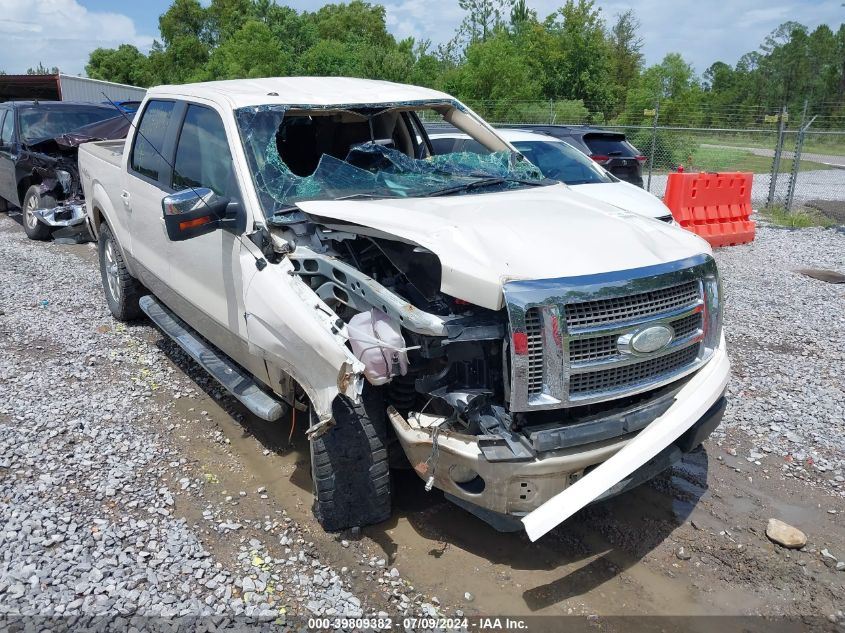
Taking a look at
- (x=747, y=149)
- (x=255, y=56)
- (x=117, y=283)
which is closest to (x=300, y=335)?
(x=117, y=283)

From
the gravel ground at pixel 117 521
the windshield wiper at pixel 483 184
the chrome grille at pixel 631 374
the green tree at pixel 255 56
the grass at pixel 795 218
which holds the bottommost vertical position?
the grass at pixel 795 218

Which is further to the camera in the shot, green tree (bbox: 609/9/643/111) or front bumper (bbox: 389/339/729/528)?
green tree (bbox: 609/9/643/111)

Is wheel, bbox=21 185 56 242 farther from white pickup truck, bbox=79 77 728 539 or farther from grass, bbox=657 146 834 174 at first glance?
grass, bbox=657 146 834 174

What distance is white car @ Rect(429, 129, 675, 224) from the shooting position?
790 cm

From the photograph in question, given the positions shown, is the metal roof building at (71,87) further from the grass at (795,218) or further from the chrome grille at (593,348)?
the chrome grille at (593,348)

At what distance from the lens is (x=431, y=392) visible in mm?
2984

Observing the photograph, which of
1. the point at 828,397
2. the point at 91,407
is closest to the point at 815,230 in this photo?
the point at 828,397

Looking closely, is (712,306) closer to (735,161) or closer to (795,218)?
(795,218)

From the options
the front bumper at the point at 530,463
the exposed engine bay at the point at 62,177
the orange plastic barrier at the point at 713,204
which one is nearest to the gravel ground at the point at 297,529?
the front bumper at the point at 530,463

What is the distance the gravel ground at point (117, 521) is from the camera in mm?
2957

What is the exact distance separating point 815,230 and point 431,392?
11.5m

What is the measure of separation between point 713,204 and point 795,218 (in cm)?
339

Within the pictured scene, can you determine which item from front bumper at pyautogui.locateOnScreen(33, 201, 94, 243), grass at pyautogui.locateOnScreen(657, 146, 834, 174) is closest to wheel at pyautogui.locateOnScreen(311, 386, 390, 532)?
front bumper at pyautogui.locateOnScreen(33, 201, 94, 243)

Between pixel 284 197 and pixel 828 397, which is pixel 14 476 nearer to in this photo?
pixel 284 197
